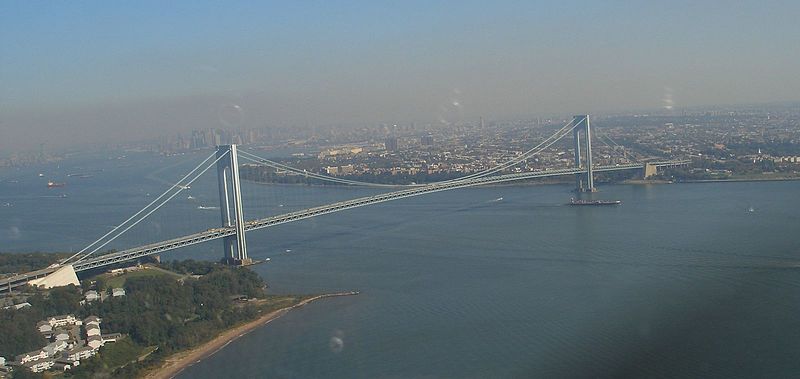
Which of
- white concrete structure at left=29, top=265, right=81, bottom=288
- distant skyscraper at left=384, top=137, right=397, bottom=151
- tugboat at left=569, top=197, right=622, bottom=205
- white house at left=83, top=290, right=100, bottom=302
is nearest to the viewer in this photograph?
white house at left=83, top=290, right=100, bottom=302

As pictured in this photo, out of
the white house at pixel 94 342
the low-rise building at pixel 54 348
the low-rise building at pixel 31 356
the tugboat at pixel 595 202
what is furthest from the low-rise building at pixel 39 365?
the tugboat at pixel 595 202

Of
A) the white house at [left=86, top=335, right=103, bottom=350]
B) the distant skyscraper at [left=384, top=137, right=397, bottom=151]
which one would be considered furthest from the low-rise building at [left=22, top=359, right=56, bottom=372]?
the distant skyscraper at [left=384, top=137, right=397, bottom=151]

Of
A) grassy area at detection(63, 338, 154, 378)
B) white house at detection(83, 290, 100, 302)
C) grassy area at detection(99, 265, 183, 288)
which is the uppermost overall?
white house at detection(83, 290, 100, 302)

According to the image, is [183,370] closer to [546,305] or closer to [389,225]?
[546,305]

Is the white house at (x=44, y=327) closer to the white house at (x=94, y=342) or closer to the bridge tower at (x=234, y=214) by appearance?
the white house at (x=94, y=342)

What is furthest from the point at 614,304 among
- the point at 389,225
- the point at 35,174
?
the point at 35,174

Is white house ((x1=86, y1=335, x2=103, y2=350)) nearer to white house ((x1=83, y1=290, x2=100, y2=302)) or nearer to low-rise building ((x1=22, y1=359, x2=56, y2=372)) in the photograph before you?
low-rise building ((x1=22, y1=359, x2=56, y2=372))

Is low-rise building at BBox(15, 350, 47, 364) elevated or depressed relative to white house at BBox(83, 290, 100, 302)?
depressed

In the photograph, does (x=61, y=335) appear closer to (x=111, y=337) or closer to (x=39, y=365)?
(x=111, y=337)
